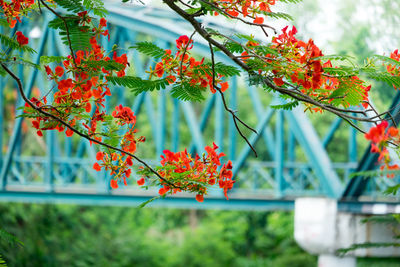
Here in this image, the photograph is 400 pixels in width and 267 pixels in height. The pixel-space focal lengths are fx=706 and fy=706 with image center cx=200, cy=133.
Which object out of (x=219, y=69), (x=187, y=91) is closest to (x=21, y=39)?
(x=187, y=91)

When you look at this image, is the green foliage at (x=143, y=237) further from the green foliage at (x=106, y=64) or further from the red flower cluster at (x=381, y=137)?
the red flower cluster at (x=381, y=137)

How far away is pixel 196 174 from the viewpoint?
9.25 ft

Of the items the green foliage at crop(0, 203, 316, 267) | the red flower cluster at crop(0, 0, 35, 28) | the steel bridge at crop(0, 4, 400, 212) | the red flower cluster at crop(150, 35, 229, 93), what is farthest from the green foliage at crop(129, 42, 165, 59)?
the green foliage at crop(0, 203, 316, 267)

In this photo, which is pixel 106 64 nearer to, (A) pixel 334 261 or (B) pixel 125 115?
(B) pixel 125 115

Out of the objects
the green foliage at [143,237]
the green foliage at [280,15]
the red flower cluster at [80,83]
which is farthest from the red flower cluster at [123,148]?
the green foliage at [143,237]

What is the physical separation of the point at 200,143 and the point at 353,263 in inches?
109

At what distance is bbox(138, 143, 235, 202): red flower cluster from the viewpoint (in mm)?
2758

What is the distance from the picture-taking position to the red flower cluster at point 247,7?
2.66 metres

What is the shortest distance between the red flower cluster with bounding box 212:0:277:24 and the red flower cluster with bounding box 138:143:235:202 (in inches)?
21.1

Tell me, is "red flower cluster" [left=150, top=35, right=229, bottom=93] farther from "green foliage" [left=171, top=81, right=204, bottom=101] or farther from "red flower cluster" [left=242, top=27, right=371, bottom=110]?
"red flower cluster" [left=242, top=27, right=371, bottom=110]

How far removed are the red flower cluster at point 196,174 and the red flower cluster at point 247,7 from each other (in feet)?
1.76

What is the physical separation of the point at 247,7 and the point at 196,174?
2.25 feet

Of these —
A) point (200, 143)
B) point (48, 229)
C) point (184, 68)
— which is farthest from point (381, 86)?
point (184, 68)

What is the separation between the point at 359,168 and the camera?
8.65m
